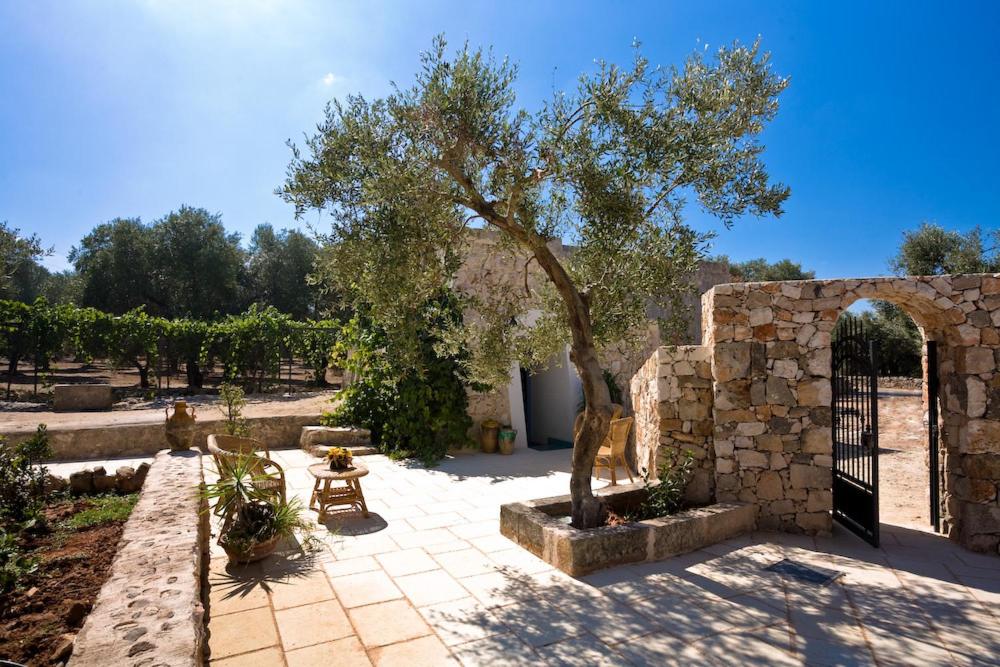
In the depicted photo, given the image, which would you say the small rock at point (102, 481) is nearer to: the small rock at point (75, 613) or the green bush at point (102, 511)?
the green bush at point (102, 511)

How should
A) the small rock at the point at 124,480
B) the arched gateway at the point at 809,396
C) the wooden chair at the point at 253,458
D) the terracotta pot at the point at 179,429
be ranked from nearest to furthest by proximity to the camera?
the wooden chair at the point at 253,458 < the arched gateway at the point at 809,396 < the small rock at the point at 124,480 < the terracotta pot at the point at 179,429

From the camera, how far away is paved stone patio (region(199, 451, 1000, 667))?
3.07 m

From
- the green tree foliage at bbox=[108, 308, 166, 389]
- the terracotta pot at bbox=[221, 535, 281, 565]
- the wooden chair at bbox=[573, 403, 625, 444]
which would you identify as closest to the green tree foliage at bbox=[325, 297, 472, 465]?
the wooden chair at bbox=[573, 403, 625, 444]

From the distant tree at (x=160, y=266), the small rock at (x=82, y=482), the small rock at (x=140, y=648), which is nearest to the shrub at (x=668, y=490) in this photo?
the small rock at (x=140, y=648)

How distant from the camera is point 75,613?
2.99m

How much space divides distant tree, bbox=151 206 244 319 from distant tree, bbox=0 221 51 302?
4.49 meters

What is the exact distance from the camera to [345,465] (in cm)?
557

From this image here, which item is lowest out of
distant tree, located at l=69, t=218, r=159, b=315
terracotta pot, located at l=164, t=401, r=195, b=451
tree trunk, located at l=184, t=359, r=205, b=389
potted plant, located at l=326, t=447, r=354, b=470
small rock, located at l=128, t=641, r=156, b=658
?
small rock, located at l=128, t=641, r=156, b=658

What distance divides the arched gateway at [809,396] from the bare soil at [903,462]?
850 millimetres

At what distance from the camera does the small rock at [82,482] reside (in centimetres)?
586

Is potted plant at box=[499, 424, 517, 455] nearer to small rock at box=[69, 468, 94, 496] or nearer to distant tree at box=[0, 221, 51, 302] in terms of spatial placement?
small rock at box=[69, 468, 94, 496]

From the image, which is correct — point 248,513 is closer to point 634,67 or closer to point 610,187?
point 610,187

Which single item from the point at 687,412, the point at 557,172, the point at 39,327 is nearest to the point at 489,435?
the point at 687,412

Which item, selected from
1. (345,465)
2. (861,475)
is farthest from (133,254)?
(861,475)
